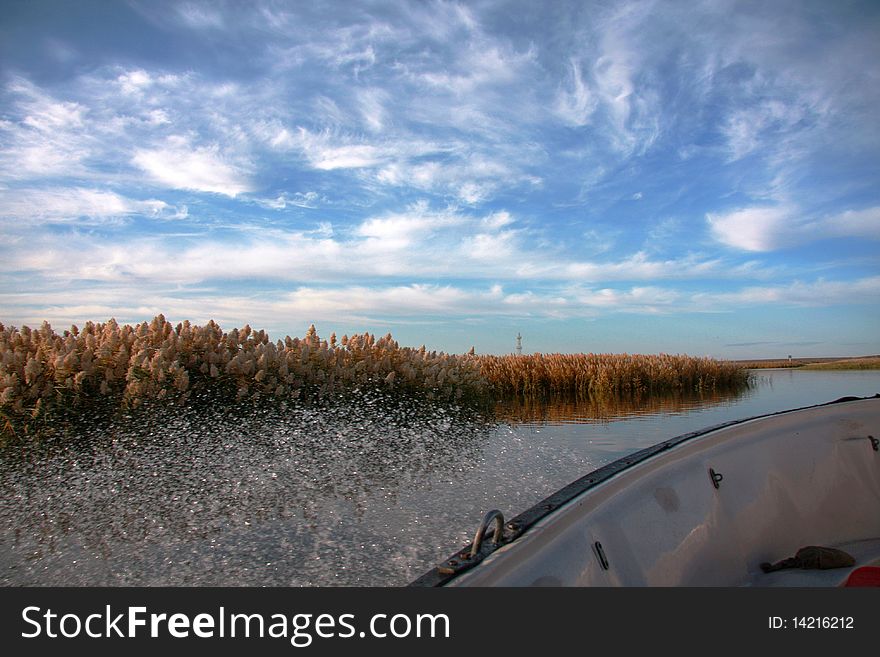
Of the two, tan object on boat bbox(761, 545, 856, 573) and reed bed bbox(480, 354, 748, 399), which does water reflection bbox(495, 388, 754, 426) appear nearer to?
reed bed bbox(480, 354, 748, 399)

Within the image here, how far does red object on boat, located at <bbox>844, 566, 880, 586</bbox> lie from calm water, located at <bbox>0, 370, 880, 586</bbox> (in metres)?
1.68

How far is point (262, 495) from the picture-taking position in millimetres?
3717

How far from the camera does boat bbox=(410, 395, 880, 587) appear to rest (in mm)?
1580

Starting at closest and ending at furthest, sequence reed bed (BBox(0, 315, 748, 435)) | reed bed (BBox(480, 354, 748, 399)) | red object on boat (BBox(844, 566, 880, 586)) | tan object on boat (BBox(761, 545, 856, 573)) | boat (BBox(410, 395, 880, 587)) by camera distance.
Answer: boat (BBox(410, 395, 880, 587)) < red object on boat (BBox(844, 566, 880, 586)) < tan object on boat (BBox(761, 545, 856, 573)) < reed bed (BBox(0, 315, 748, 435)) < reed bed (BBox(480, 354, 748, 399))

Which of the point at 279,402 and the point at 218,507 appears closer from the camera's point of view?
the point at 218,507

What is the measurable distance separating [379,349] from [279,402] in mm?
1480

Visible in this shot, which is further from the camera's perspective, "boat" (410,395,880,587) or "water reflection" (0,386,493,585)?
"water reflection" (0,386,493,585)

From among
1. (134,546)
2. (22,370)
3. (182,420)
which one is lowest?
(134,546)

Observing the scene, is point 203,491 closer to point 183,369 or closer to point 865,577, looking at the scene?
point 183,369

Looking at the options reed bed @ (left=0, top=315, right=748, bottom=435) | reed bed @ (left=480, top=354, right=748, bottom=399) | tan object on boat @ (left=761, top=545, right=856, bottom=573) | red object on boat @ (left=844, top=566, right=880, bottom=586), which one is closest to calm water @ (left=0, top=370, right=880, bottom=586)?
reed bed @ (left=0, top=315, right=748, bottom=435)

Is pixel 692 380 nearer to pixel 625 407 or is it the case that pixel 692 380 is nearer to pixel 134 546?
pixel 625 407

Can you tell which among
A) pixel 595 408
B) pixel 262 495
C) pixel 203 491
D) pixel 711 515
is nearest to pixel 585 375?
pixel 595 408

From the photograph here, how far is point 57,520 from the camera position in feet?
10.8

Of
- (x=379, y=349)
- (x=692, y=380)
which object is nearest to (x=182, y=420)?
(x=379, y=349)
